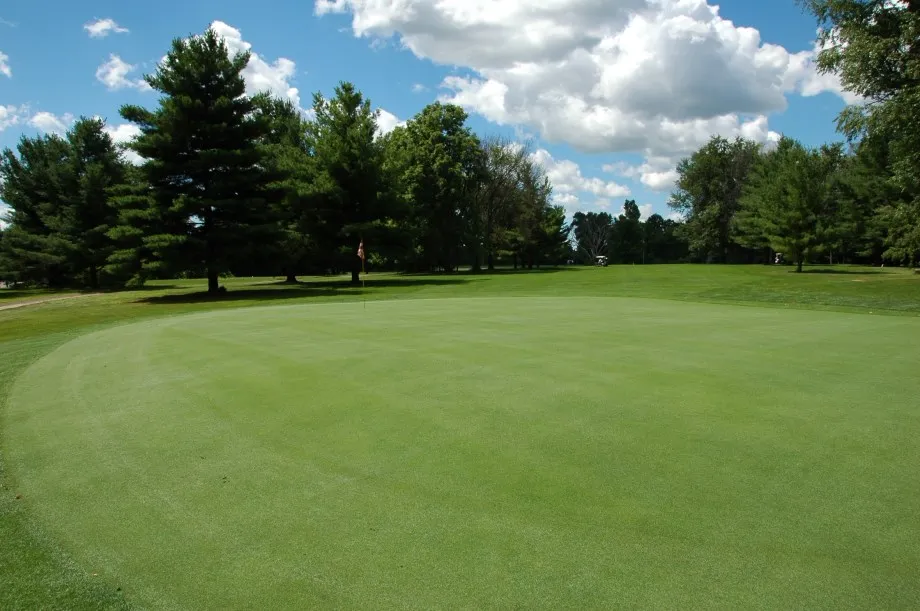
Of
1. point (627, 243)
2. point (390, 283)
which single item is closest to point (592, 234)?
point (627, 243)

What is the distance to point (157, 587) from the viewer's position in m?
3.40

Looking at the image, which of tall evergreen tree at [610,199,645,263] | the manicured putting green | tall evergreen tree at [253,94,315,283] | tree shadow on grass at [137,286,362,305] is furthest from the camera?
tall evergreen tree at [610,199,645,263]

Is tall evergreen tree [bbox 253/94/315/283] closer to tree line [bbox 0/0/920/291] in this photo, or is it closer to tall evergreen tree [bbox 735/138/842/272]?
tree line [bbox 0/0/920/291]

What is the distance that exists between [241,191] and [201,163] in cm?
258

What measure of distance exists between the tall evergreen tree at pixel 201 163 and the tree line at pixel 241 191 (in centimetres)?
7

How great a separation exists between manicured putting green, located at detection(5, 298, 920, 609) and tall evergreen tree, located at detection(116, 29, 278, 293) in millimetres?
22877

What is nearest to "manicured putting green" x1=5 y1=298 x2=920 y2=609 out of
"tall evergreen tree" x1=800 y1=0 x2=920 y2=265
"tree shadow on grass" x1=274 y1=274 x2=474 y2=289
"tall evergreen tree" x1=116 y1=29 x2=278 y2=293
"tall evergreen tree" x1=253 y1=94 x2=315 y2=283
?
"tall evergreen tree" x1=800 y1=0 x2=920 y2=265

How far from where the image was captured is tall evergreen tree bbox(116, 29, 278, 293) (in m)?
30.6

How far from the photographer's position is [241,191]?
32875mm

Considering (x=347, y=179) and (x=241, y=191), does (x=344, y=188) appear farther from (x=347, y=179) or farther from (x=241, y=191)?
(x=241, y=191)

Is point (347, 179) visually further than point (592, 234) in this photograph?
No

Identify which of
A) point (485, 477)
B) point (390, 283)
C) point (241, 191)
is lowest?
point (485, 477)

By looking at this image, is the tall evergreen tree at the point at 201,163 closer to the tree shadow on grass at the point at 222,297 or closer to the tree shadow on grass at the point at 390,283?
the tree shadow on grass at the point at 222,297

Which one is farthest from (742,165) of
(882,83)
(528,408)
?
(528,408)
